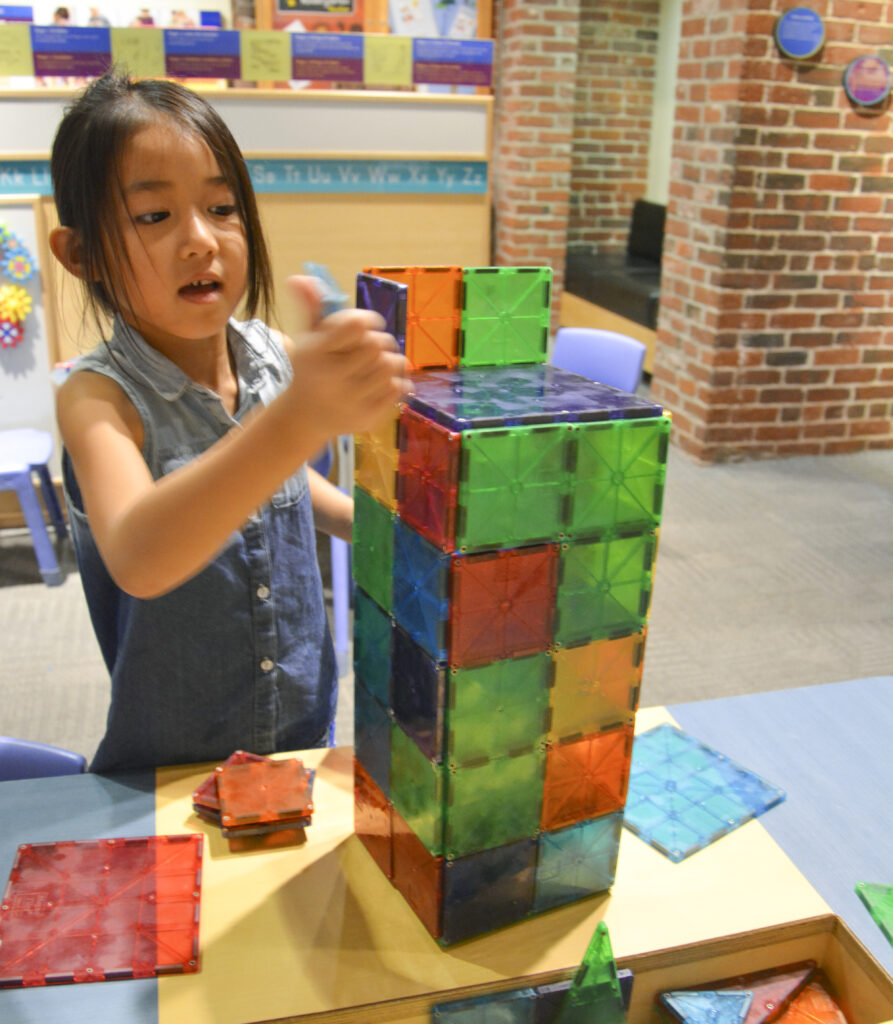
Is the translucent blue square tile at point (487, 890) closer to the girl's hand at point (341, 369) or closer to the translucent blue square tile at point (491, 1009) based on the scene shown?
the translucent blue square tile at point (491, 1009)

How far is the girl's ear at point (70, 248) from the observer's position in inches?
36.9

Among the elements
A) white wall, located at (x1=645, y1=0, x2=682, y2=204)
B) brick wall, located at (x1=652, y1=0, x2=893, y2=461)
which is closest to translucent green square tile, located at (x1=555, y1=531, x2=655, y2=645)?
brick wall, located at (x1=652, y1=0, x2=893, y2=461)

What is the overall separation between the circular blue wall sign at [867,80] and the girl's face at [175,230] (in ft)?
12.1

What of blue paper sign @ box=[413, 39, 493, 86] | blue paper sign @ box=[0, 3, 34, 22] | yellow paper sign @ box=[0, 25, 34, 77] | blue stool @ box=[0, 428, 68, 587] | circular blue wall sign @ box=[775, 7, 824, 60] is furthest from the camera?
blue paper sign @ box=[0, 3, 34, 22]

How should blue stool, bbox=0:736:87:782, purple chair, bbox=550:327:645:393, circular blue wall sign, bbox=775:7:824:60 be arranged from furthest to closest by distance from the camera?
circular blue wall sign, bbox=775:7:824:60
purple chair, bbox=550:327:645:393
blue stool, bbox=0:736:87:782

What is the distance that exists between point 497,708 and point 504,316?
1.13 ft

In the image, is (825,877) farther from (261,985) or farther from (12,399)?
(12,399)

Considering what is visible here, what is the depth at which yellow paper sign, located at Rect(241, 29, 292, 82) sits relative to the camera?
10.5 feet

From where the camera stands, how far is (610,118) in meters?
7.11

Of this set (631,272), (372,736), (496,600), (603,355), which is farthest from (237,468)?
(631,272)

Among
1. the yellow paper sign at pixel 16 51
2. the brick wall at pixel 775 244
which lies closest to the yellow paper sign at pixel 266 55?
the yellow paper sign at pixel 16 51

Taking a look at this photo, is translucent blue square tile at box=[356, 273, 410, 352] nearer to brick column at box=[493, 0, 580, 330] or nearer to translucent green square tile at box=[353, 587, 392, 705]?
translucent green square tile at box=[353, 587, 392, 705]

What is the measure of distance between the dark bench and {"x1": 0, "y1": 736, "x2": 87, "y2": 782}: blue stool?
15.5ft

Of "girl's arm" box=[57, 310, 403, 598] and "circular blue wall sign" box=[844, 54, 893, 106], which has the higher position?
"circular blue wall sign" box=[844, 54, 893, 106]
